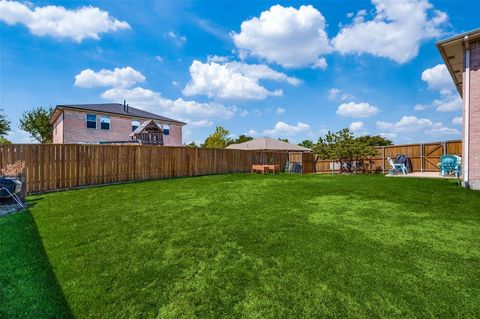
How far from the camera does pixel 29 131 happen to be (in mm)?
35719

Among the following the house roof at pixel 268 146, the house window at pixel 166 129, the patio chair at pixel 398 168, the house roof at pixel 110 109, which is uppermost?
the house roof at pixel 110 109

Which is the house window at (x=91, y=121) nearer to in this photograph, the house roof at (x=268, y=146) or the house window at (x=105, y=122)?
the house window at (x=105, y=122)

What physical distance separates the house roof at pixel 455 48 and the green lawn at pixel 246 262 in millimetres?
5397

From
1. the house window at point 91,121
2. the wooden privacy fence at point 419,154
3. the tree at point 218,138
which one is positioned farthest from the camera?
the tree at point 218,138

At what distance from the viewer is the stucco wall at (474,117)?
7.73m

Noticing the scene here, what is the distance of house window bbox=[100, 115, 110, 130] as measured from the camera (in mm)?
21516

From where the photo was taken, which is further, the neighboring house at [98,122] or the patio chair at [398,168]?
the neighboring house at [98,122]

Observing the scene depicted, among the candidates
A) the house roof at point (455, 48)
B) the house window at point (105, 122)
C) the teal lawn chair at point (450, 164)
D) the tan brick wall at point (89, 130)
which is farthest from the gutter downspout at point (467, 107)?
the house window at point (105, 122)

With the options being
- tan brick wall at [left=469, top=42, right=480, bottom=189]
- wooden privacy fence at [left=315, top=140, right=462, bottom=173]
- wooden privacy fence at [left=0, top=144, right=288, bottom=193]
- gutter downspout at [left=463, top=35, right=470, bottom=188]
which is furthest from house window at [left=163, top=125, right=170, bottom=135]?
tan brick wall at [left=469, top=42, right=480, bottom=189]

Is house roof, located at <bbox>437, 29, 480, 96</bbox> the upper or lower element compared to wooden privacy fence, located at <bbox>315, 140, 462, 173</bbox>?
upper

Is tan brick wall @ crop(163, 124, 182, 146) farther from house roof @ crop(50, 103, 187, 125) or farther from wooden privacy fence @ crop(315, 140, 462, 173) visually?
wooden privacy fence @ crop(315, 140, 462, 173)

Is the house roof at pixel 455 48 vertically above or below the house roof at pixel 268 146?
above

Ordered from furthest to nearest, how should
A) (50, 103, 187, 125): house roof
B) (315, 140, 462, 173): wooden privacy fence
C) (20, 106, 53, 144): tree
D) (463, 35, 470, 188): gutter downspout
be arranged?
(20, 106, 53, 144): tree → (50, 103, 187, 125): house roof → (315, 140, 462, 173): wooden privacy fence → (463, 35, 470, 188): gutter downspout

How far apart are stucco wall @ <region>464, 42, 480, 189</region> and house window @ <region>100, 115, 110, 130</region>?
78.8ft
